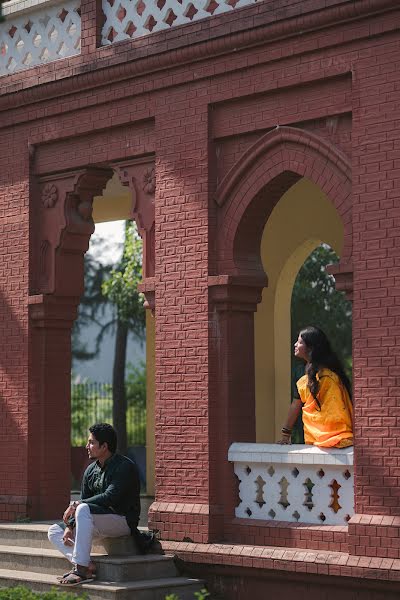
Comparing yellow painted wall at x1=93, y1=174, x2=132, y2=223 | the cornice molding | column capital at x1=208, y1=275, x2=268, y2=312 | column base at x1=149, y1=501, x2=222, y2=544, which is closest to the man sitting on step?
column base at x1=149, y1=501, x2=222, y2=544

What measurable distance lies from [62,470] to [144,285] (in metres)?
2.44

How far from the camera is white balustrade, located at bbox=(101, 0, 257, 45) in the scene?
12.6m

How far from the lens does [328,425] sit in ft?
38.3

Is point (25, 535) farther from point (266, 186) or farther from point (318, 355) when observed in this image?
point (266, 186)

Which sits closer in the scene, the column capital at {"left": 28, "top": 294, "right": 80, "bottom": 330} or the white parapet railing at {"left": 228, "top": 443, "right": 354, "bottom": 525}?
the white parapet railing at {"left": 228, "top": 443, "right": 354, "bottom": 525}

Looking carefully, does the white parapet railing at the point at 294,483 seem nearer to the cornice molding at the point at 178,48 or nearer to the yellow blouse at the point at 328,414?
the yellow blouse at the point at 328,414

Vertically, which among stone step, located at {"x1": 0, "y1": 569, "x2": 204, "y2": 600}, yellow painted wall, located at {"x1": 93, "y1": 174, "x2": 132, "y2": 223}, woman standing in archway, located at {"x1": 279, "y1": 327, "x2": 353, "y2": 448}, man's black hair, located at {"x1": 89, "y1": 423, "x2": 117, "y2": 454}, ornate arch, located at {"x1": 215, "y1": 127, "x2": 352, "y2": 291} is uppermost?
yellow painted wall, located at {"x1": 93, "y1": 174, "x2": 132, "y2": 223}

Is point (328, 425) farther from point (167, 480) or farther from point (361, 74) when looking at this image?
point (361, 74)

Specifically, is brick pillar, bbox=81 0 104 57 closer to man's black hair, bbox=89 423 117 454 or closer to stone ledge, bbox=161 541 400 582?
man's black hair, bbox=89 423 117 454

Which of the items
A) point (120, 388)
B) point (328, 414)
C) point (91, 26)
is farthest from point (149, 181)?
point (120, 388)

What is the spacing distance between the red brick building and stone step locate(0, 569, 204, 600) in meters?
0.31

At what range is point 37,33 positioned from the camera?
14.4 m

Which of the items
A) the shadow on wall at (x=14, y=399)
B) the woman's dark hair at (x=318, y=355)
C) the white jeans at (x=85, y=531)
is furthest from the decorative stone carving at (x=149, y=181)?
the white jeans at (x=85, y=531)

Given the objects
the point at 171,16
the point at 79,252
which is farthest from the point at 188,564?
the point at 171,16
